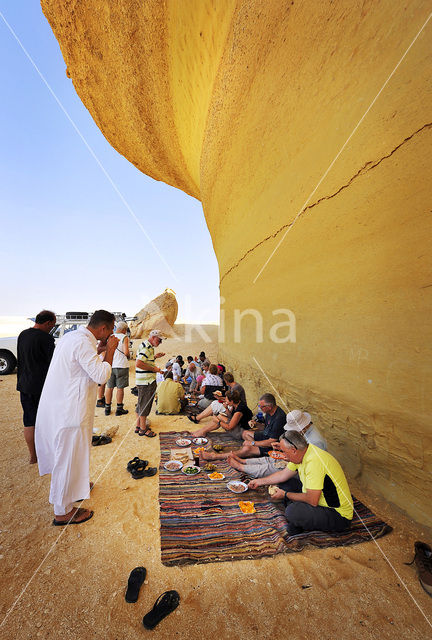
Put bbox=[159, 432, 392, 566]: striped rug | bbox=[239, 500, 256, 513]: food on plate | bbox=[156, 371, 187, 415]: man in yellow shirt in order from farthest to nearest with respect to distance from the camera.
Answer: bbox=[156, 371, 187, 415]: man in yellow shirt, bbox=[239, 500, 256, 513]: food on plate, bbox=[159, 432, 392, 566]: striped rug

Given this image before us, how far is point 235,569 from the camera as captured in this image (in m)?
2.33

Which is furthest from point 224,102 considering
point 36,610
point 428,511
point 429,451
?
point 36,610

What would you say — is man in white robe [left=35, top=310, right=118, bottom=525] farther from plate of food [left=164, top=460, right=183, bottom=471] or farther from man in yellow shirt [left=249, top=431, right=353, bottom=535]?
man in yellow shirt [left=249, top=431, right=353, bottom=535]

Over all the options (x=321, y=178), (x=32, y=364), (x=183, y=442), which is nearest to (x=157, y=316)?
(x=183, y=442)

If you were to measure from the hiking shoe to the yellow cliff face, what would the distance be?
0.39m

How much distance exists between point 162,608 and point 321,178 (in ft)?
16.6

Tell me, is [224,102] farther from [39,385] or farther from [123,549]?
[123,549]

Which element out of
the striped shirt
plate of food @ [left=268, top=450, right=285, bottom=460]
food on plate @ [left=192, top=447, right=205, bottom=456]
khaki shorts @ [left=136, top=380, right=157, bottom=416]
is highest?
the striped shirt

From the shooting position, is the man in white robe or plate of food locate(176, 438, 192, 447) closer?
the man in white robe

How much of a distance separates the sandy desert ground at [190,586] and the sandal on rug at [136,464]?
28.1 inches

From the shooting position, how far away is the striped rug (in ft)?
8.21

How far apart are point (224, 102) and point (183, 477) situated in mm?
8486

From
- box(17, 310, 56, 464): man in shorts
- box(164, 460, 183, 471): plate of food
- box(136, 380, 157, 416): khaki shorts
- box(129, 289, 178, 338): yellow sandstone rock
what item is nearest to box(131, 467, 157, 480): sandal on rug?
box(164, 460, 183, 471): plate of food

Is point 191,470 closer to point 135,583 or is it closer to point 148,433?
point 148,433
